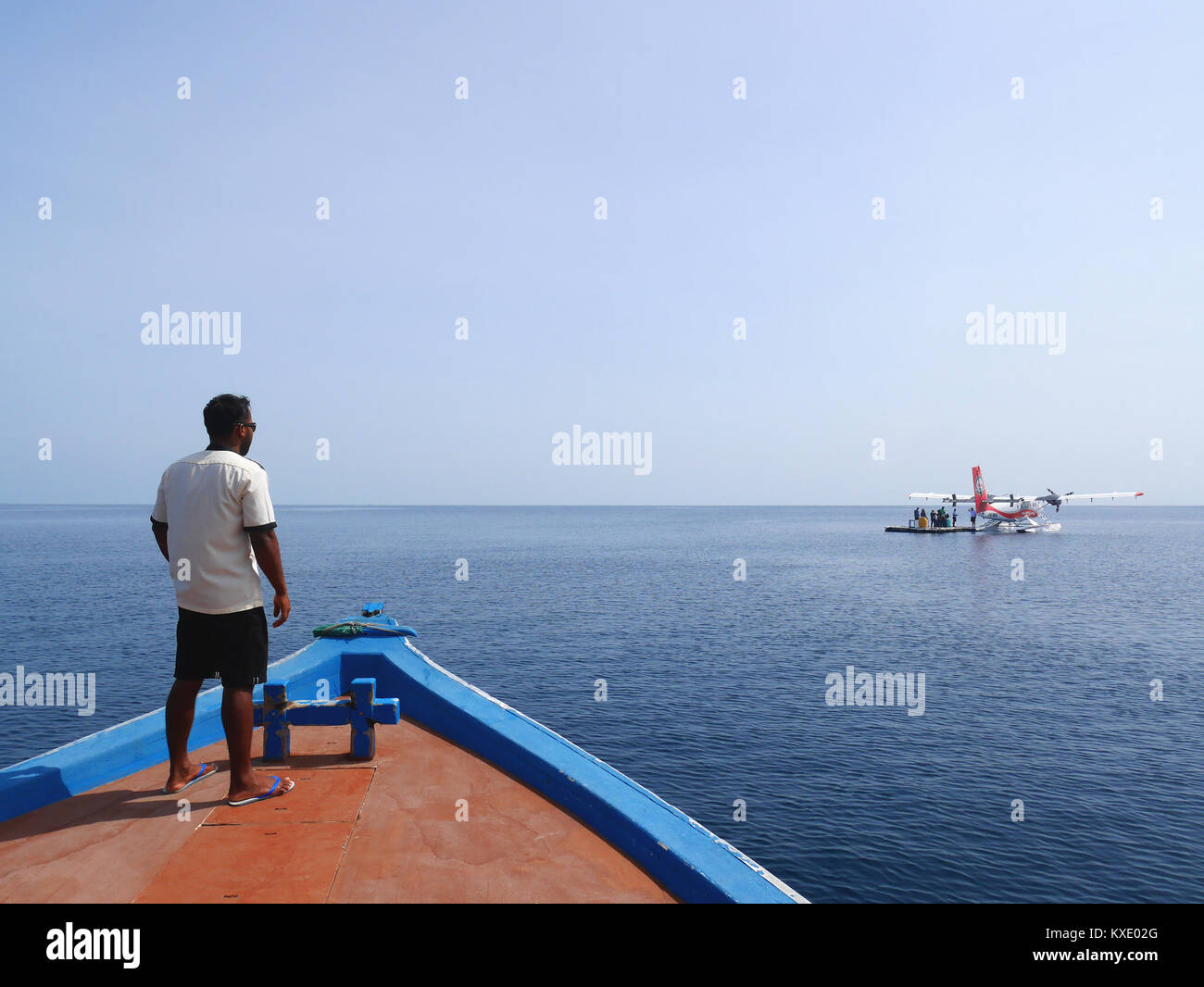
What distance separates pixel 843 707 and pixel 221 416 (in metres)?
18.6

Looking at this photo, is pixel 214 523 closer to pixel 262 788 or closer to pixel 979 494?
pixel 262 788

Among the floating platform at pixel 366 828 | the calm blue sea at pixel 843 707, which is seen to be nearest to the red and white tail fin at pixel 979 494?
the calm blue sea at pixel 843 707

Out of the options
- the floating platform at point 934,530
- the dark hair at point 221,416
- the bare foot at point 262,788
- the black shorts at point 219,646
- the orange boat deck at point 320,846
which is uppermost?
the dark hair at point 221,416

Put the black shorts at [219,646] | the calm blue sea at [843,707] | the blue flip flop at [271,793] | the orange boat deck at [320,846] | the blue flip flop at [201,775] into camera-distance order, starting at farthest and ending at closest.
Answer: the calm blue sea at [843,707] → the blue flip flop at [201,775] → the blue flip flop at [271,793] → the black shorts at [219,646] → the orange boat deck at [320,846]

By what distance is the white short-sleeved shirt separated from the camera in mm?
4320

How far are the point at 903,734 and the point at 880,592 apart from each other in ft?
99.0

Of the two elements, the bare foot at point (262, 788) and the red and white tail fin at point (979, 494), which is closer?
the bare foot at point (262, 788)

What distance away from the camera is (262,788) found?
4754 millimetres

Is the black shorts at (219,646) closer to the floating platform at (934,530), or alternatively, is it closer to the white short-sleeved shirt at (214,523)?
the white short-sleeved shirt at (214,523)

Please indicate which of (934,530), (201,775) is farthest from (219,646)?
(934,530)

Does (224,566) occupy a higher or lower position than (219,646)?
higher

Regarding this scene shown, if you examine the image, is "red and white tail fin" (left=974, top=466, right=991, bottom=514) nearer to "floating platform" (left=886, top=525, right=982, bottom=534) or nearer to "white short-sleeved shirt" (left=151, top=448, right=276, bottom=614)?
"floating platform" (left=886, top=525, right=982, bottom=534)

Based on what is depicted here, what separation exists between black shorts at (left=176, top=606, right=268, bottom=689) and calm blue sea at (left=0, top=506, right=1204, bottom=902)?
907cm

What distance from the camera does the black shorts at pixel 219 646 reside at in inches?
175
